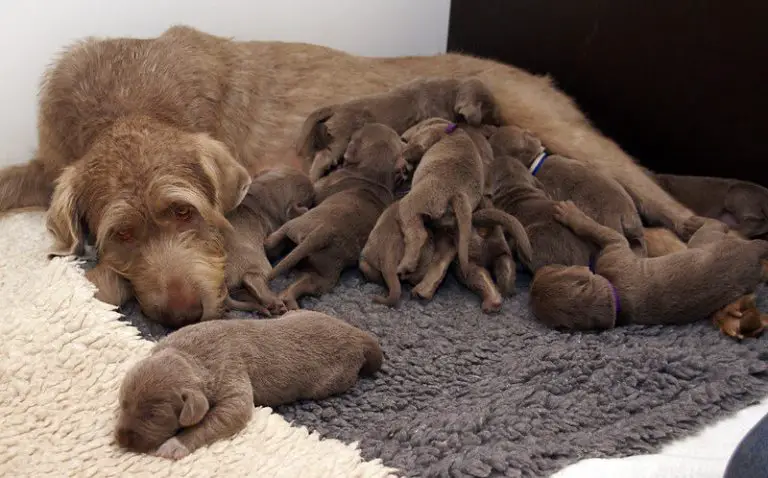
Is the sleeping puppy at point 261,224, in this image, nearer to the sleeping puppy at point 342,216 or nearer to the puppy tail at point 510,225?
the sleeping puppy at point 342,216

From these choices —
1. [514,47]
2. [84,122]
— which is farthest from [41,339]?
[514,47]

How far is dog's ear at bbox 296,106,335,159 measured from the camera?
335 cm

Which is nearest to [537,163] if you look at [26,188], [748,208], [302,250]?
[748,208]

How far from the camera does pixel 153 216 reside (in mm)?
Answer: 2555

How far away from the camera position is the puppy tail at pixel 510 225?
270 centimetres

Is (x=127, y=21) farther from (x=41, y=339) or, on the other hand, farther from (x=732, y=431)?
(x=732, y=431)

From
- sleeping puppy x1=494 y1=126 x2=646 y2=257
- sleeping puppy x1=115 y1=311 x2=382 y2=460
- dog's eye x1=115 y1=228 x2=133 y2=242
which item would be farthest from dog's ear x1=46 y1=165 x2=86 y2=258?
sleeping puppy x1=494 y1=126 x2=646 y2=257

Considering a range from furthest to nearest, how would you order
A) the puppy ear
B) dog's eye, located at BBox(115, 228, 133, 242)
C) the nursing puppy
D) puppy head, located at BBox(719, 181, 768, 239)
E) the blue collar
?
the blue collar < puppy head, located at BBox(719, 181, 768, 239) < the nursing puppy < dog's eye, located at BBox(115, 228, 133, 242) < the puppy ear

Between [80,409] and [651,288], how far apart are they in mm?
1839

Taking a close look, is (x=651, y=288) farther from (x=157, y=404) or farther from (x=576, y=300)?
(x=157, y=404)

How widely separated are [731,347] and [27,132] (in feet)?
10.6

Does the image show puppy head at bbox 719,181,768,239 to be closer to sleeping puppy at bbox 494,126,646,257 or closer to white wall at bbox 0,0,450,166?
sleeping puppy at bbox 494,126,646,257

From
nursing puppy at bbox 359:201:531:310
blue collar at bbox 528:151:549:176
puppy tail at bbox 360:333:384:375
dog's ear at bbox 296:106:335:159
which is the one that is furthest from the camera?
dog's ear at bbox 296:106:335:159

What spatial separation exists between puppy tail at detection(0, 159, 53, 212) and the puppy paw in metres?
1.88
